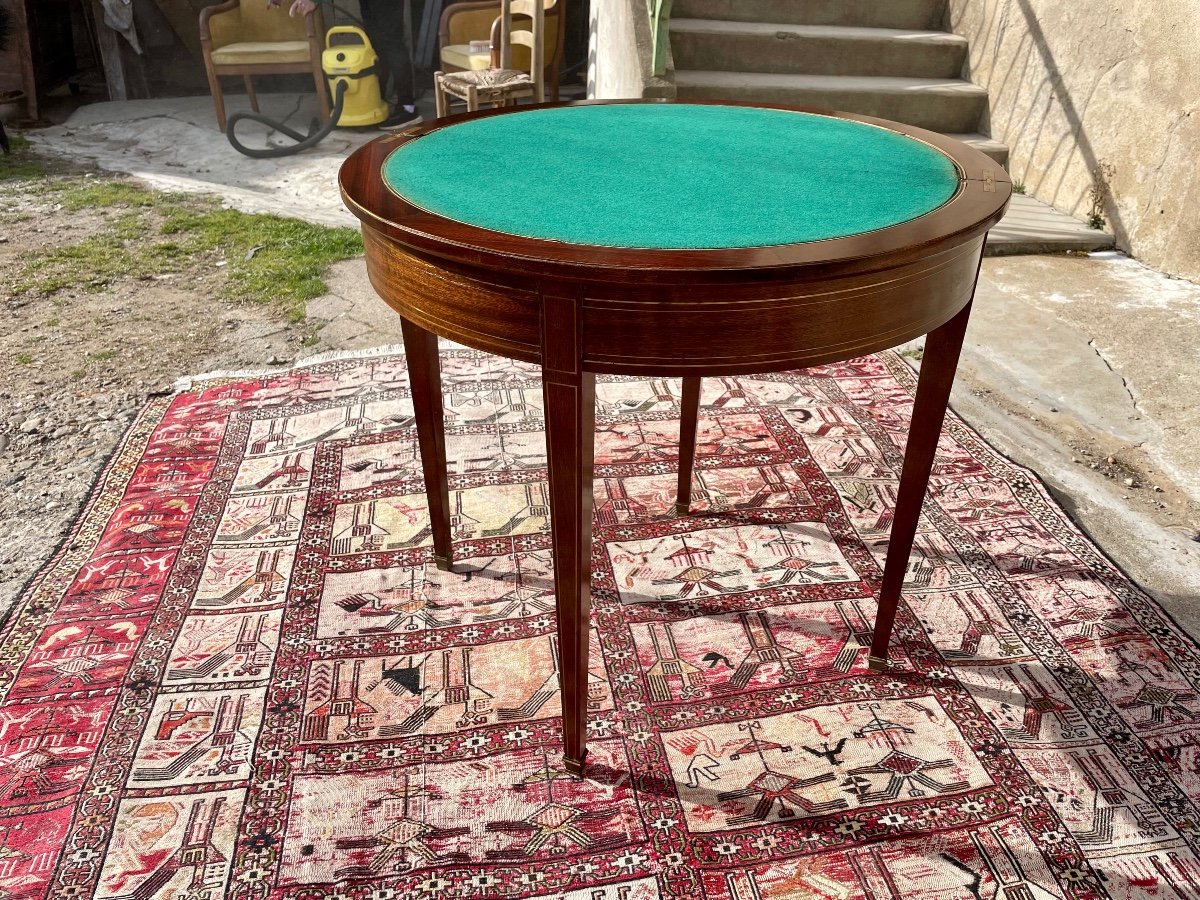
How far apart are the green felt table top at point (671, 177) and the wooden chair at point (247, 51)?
568 cm

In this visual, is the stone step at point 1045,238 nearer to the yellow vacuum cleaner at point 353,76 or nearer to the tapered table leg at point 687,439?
the tapered table leg at point 687,439

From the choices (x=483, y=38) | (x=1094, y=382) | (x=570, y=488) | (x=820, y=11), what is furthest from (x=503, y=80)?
(x=570, y=488)

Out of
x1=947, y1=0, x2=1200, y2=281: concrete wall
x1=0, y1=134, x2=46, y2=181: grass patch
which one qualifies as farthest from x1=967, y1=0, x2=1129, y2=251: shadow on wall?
x1=0, y1=134, x2=46, y2=181: grass patch

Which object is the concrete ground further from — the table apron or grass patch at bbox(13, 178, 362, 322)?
the table apron

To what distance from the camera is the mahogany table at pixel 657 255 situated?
47.6 inches

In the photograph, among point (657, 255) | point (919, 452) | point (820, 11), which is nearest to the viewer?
point (657, 255)

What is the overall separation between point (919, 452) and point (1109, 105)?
3.56 meters

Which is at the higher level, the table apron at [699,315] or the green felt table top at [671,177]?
the green felt table top at [671,177]

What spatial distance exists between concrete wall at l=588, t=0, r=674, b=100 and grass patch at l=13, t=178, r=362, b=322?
1.66m

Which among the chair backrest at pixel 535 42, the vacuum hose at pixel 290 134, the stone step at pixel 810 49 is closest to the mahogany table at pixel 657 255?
the stone step at pixel 810 49

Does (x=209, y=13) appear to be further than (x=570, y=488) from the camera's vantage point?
Yes

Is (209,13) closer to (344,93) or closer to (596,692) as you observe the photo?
(344,93)

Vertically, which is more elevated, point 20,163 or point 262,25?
point 262,25

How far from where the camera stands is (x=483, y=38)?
6934 mm
